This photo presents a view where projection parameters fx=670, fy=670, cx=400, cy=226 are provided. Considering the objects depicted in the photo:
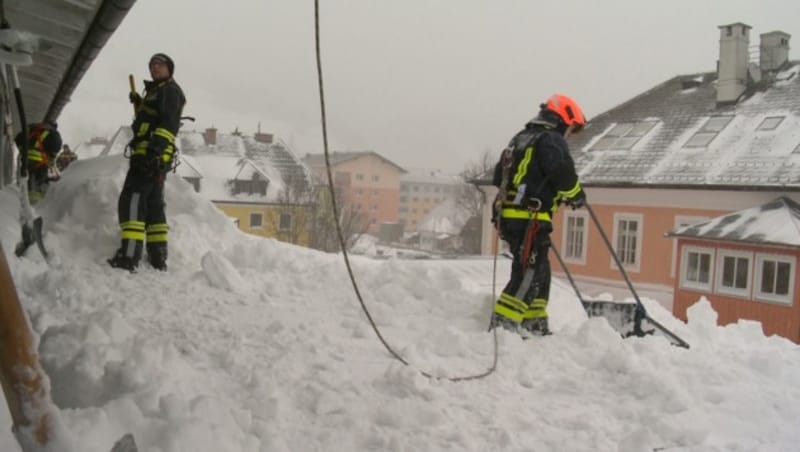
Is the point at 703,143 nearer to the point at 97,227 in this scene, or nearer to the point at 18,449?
the point at 97,227

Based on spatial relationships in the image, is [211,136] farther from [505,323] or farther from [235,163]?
[505,323]

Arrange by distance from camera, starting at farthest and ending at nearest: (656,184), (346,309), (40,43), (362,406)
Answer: (656,184)
(346,309)
(40,43)
(362,406)

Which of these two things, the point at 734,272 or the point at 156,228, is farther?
the point at 734,272

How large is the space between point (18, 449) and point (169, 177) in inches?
190

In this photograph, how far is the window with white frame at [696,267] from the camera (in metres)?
16.3

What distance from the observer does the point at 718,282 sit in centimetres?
1614

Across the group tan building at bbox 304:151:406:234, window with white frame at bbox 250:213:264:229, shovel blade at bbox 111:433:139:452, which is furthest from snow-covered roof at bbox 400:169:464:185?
shovel blade at bbox 111:433:139:452

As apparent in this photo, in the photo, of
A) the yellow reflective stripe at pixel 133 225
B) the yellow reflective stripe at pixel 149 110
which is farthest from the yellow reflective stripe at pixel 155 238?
the yellow reflective stripe at pixel 149 110

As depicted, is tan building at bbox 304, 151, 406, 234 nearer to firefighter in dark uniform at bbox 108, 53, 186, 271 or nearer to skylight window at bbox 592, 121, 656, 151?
skylight window at bbox 592, 121, 656, 151

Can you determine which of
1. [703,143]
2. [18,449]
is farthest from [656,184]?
[18,449]

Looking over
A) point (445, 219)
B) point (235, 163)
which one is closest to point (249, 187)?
point (235, 163)

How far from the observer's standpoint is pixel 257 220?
90.3 feet

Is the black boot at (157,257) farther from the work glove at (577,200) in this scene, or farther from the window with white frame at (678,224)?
the window with white frame at (678,224)

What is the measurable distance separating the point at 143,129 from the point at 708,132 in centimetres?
1840
